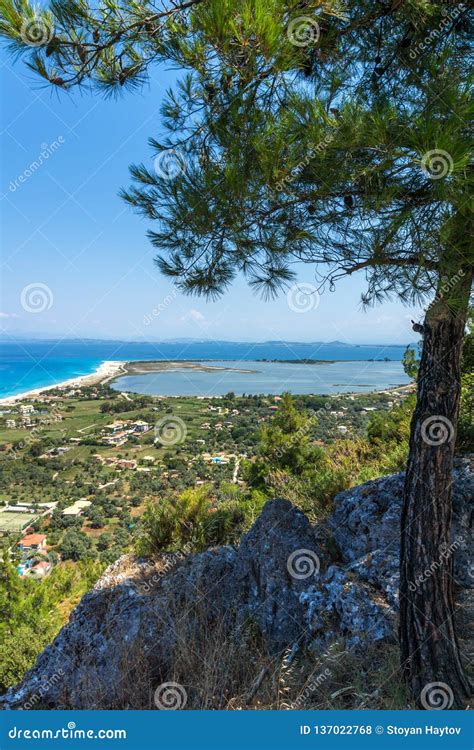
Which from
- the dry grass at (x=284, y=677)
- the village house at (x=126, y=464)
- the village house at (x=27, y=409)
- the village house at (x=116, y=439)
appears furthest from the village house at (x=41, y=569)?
the dry grass at (x=284, y=677)

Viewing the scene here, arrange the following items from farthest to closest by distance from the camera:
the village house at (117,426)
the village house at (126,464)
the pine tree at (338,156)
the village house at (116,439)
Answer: the village house at (117,426) → the village house at (116,439) → the village house at (126,464) → the pine tree at (338,156)

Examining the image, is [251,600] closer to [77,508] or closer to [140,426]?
[77,508]

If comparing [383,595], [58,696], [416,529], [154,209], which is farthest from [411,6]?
[58,696]

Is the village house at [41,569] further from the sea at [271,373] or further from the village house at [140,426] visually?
the sea at [271,373]

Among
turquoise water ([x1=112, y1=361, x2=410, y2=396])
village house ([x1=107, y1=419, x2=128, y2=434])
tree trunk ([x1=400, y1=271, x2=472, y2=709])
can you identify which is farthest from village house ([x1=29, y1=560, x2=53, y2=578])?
tree trunk ([x1=400, y1=271, x2=472, y2=709])

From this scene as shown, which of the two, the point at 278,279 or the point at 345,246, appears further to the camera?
the point at 278,279

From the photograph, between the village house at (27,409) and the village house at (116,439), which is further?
the village house at (27,409)

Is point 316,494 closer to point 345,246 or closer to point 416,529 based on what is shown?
point 416,529

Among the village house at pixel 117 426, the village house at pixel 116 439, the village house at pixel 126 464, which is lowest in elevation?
the village house at pixel 126 464
